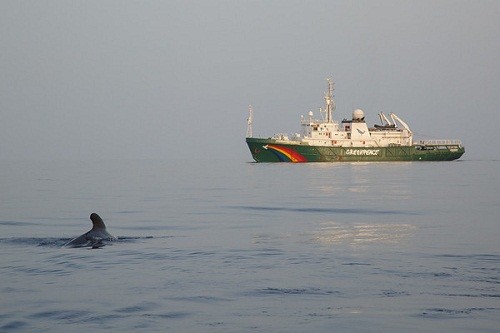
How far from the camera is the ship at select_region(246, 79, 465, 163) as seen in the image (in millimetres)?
131875

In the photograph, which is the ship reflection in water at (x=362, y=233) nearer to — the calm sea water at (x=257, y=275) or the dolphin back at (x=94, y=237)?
the calm sea water at (x=257, y=275)

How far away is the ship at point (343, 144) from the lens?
433 feet

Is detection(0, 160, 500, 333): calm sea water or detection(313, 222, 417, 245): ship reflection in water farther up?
detection(313, 222, 417, 245): ship reflection in water

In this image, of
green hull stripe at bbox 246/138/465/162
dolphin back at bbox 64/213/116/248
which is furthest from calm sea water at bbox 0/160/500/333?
green hull stripe at bbox 246/138/465/162

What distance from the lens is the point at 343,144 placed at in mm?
134250

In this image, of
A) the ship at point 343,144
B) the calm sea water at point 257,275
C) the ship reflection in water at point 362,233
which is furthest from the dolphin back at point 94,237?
the ship at point 343,144

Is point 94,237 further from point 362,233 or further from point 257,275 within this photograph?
point 362,233

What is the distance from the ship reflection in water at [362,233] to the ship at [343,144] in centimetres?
10168

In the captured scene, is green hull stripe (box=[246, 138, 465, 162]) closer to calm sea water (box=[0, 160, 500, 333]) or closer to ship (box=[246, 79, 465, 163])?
ship (box=[246, 79, 465, 163])

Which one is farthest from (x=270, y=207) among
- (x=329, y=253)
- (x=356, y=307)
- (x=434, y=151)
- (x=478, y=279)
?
(x=434, y=151)

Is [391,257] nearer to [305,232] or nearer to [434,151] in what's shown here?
[305,232]

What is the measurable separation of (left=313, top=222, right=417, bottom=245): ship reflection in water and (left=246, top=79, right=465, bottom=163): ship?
10168 centimetres

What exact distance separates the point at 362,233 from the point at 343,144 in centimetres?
10942

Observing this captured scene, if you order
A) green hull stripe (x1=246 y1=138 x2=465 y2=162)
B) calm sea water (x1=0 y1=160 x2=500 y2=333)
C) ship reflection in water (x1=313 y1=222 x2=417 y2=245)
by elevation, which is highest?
green hull stripe (x1=246 y1=138 x2=465 y2=162)
